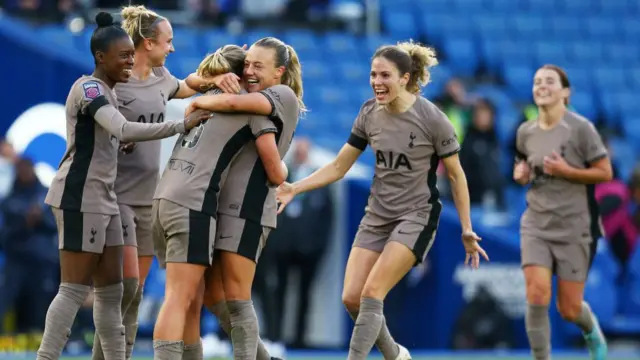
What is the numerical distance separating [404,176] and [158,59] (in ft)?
5.61

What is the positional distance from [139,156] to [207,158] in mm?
1037

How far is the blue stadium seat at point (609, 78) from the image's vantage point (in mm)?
19875

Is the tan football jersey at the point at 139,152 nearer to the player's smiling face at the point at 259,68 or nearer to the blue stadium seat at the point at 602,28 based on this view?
the player's smiling face at the point at 259,68

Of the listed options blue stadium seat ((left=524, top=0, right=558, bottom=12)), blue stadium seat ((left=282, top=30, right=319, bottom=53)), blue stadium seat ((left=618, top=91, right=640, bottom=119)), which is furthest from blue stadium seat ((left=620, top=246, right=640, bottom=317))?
blue stadium seat ((left=524, top=0, right=558, bottom=12))

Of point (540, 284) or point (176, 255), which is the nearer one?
point (176, 255)

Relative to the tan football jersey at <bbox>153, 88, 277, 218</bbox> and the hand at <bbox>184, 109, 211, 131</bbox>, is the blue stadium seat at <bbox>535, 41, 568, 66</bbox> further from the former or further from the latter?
the hand at <bbox>184, 109, 211, 131</bbox>

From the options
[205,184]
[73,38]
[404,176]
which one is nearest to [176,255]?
[205,184]

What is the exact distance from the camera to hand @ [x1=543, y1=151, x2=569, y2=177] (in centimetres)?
962

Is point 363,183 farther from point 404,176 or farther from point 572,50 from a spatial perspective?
point 572,50

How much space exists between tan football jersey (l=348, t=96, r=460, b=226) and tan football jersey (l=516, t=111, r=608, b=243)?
5.08ft

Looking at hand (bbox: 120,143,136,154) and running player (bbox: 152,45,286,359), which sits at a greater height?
hand (bbox: 120,143,136,154)

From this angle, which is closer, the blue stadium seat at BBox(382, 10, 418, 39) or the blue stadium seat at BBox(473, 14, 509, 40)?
the blue stadium seat at BBox(382, 10, 418, 39)

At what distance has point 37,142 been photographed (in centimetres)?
1309

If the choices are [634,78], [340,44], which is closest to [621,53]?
[634,78]
